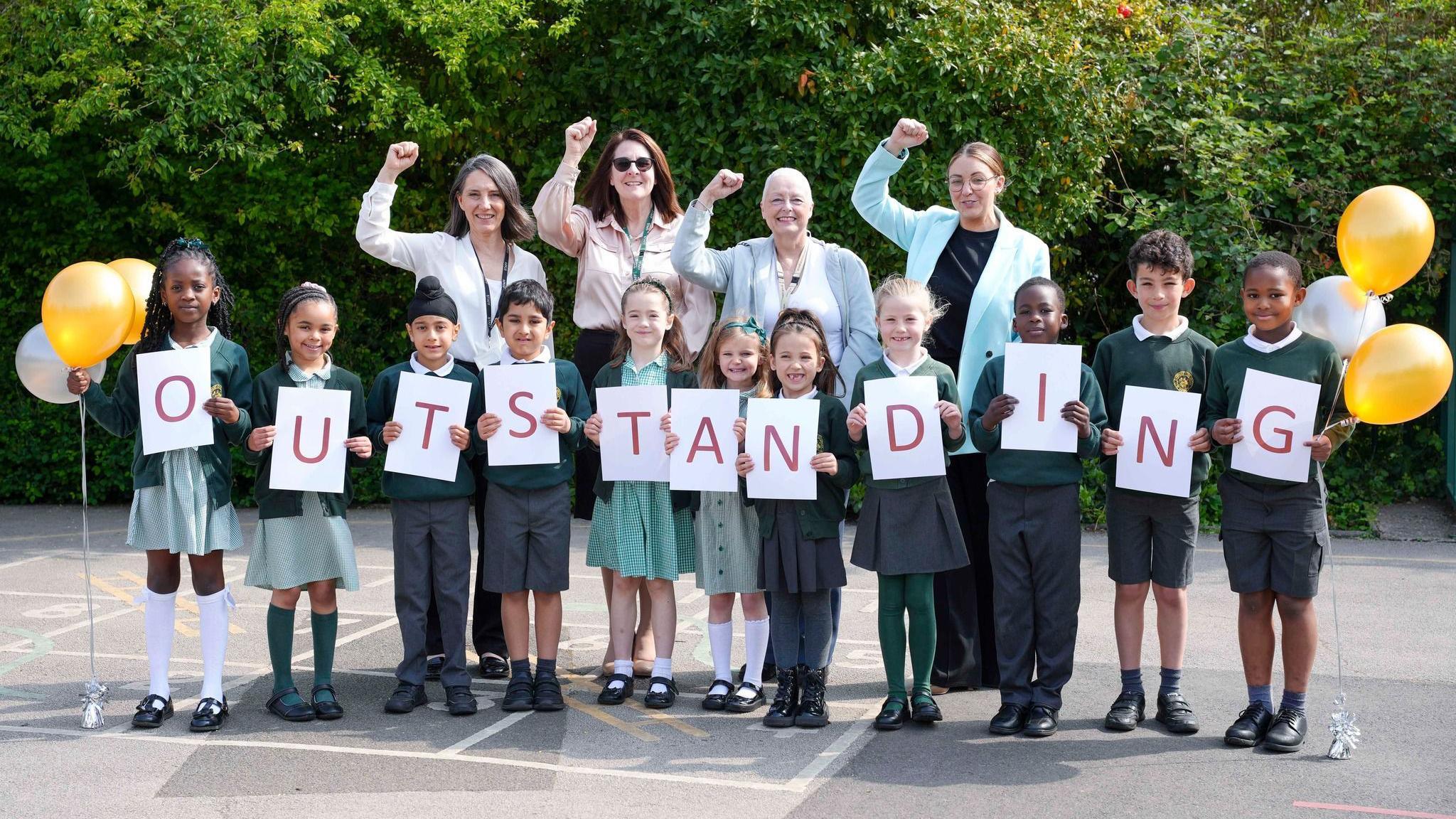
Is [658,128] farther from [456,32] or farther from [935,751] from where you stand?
[935,751]

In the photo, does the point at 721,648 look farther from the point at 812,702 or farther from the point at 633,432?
the point at 633,432

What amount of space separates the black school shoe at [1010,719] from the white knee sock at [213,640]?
298 cm

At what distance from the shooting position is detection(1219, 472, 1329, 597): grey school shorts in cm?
486

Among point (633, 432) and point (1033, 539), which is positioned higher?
point (633, 432)

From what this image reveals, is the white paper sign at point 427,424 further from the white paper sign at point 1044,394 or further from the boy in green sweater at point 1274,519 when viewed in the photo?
the boy in green sweater at point 1274,519

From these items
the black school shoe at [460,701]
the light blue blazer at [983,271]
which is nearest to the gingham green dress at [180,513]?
the black school shoe at [460,701]

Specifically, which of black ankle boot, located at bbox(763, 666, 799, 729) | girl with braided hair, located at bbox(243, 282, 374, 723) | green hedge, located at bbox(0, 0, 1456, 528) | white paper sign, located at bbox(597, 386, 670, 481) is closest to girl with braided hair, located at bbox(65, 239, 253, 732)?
girl with braided hair, located at bbox(243, 282, 374, 723)

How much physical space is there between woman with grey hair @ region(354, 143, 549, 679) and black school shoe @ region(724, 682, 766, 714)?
3.81ft

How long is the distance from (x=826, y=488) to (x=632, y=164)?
1.66 meters

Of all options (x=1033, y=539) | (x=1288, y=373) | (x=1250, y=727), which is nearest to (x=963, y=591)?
(x=1033, y=539)

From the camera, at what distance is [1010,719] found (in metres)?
5.09

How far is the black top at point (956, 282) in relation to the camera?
5625 millimetres

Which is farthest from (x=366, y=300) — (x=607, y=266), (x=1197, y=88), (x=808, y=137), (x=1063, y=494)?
(x=1063, y=494)

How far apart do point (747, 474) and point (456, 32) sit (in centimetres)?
546
